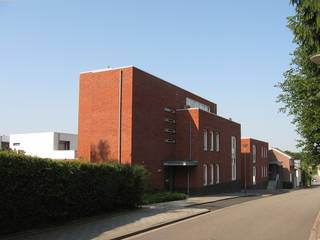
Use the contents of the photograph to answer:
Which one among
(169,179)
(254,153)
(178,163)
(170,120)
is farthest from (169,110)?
(254,153)

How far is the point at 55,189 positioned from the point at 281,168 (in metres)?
71.4

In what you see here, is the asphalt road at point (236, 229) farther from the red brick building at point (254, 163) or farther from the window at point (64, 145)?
the red brick building at point (254, 163)

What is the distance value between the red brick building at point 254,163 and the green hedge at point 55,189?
42.8 m

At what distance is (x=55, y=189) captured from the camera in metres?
15.9

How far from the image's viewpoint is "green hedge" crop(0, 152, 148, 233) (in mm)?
13695

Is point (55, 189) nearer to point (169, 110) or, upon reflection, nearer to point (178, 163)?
point (178, 163)

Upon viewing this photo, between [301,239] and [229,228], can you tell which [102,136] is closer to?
[229,228]

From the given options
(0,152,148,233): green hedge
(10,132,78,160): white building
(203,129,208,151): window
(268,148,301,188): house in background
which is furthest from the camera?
(268,148,301,188): house in background

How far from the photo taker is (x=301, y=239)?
46.1ft

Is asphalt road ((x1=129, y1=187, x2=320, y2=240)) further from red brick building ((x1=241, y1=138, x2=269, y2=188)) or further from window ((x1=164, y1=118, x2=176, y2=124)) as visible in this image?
red brick building ((x1=241, y1=138, x2=269, y2=188))

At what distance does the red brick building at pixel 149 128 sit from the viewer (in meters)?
34.5

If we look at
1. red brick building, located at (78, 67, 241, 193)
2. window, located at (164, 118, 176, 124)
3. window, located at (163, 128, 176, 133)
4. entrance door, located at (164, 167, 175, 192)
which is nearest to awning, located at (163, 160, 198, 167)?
red brick building, located at (78, 67, 241, 193)

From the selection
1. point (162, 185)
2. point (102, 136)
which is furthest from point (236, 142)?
point (102, 136)

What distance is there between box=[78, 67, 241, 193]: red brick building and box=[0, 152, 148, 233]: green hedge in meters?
12.6
